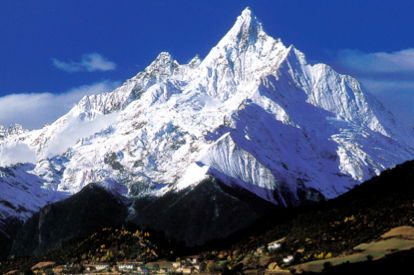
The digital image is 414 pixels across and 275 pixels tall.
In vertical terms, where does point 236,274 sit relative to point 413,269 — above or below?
above

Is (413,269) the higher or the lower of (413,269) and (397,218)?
the lower

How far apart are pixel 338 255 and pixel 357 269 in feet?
61.2

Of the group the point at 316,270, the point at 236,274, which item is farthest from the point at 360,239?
the point at 236,274

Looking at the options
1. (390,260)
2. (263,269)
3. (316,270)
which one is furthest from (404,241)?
(263,269)

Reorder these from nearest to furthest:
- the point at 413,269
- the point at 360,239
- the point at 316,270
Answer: the point at 413,269, the point at 316,270, the point at 360,239

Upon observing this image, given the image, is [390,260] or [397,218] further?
[397,218]

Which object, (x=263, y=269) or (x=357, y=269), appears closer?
(x=357, y=269)

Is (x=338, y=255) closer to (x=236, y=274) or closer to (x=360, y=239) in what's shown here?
(x=360, y=239)

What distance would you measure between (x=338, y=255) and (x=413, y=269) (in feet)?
94.3

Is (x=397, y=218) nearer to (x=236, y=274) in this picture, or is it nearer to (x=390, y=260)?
(x=390, y=260)

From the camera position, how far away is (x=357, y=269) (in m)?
171

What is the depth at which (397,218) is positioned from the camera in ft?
655

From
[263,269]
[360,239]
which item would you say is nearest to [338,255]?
[360,239]

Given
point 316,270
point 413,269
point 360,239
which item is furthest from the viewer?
point 360,239
